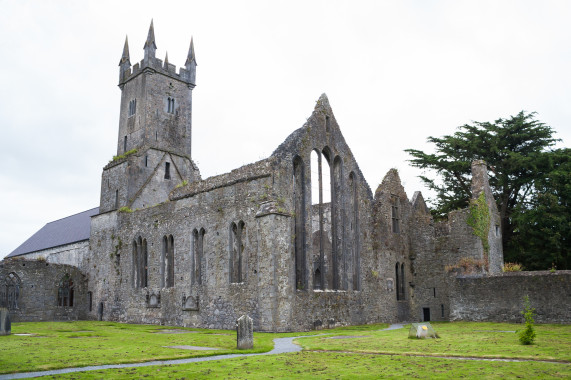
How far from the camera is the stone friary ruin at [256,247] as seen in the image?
80.7ft

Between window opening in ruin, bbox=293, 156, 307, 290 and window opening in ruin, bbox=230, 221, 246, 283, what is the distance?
271 centimetres

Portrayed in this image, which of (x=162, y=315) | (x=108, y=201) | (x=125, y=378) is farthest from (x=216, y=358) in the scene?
(x=108, y=201)

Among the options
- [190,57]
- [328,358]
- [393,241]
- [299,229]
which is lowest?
[328,358]

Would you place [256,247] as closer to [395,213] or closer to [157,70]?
[395,213]

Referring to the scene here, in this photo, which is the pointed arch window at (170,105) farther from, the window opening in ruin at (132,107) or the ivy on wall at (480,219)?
the ivy on wall at (480,219)

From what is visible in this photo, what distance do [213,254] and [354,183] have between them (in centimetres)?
975

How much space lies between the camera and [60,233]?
178 feet

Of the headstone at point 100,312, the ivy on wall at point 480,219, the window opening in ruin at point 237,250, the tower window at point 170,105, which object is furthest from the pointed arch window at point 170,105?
the ivy on wall at point 480,219

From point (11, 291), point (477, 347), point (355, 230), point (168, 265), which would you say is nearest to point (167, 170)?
point (168, 265)

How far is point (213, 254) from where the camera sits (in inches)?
1053

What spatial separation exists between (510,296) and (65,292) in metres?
29.9

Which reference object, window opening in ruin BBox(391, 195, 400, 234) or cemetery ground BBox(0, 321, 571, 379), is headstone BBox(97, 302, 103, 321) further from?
window opening in ruin BBox(391, 195, 400, 234)

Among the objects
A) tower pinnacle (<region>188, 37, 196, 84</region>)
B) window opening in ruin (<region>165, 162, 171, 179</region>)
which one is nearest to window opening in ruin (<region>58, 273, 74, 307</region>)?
window opening in ruin (<region>165, 162, 171, 179</region>)

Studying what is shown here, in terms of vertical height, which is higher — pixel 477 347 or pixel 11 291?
pixel 11 291
